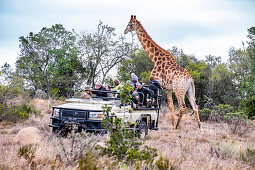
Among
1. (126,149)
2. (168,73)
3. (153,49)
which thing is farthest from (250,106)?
(126,149)

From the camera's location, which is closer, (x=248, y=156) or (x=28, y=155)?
(x=28, y=155)

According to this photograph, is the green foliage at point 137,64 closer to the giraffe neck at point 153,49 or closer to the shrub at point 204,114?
the shrub at point 204,114

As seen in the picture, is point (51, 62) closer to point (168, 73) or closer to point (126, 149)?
point (168, 73)

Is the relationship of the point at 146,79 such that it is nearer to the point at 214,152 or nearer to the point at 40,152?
the point at 214,152

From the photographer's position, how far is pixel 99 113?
21.1 ft

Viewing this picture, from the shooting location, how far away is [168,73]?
35.1 feet

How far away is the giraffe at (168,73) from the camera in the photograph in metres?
10.6

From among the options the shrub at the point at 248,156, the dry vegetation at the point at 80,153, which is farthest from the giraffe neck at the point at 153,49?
the shrub at the point at 248,156

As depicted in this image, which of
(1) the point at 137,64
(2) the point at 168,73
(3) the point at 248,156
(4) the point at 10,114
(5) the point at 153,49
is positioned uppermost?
(1) the point at 137,64

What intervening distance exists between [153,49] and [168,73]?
1289 mm

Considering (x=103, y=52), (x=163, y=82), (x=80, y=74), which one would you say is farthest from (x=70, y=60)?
(x=163, y=82)

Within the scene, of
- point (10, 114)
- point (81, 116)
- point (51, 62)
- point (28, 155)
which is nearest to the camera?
point (28, 155)

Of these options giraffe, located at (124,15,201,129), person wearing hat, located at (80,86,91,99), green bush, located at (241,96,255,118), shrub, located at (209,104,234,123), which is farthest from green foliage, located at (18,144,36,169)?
shrub, located at (209,104,234,123)

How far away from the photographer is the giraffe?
1062cm
